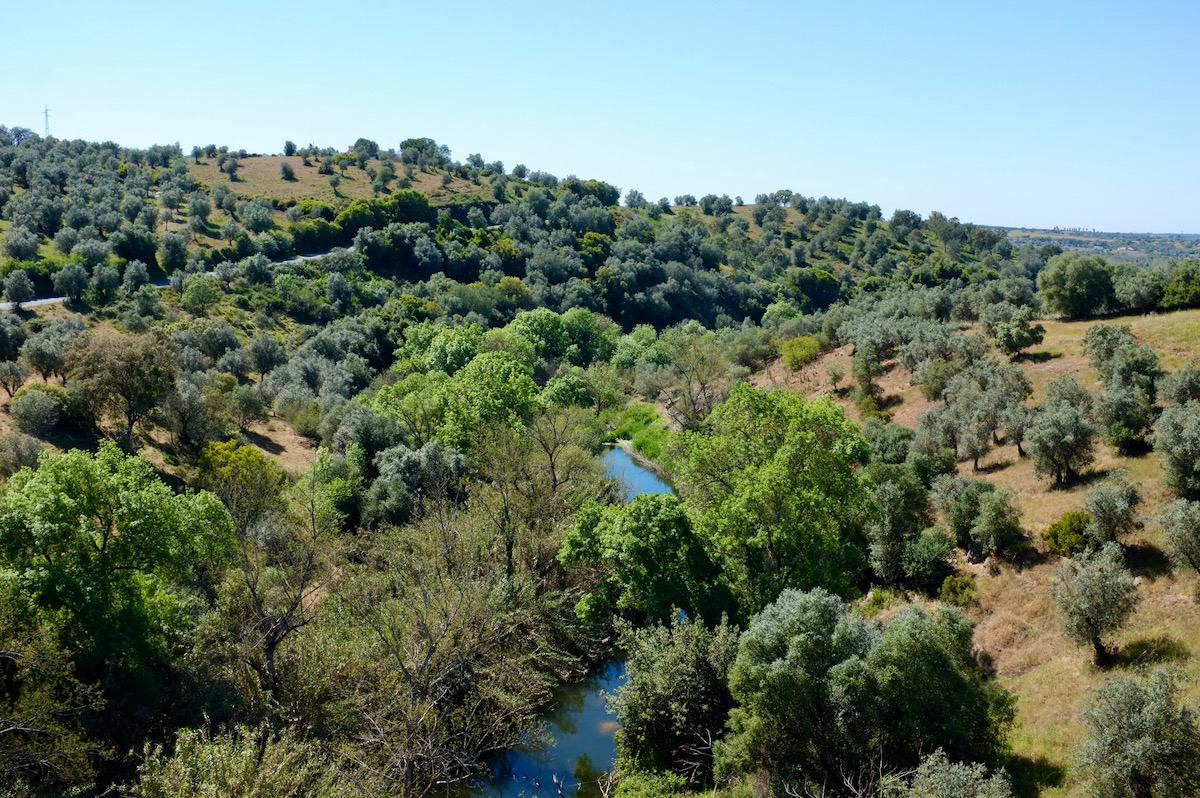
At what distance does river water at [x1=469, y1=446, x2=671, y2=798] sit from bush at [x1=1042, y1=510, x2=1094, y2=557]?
1973 cm

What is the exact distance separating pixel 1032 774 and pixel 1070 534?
44.0 feet

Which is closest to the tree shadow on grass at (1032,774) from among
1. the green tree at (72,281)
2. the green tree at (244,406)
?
the green tree at (244,406)

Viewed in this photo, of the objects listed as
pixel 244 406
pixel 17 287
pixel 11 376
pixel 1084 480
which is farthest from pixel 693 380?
pixel 17 287

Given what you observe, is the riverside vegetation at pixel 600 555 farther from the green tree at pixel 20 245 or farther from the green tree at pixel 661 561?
the green tree at pixel 20 245

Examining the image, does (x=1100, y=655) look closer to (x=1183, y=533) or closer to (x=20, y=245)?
(x=1183, y=533)

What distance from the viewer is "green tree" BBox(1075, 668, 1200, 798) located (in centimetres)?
1702

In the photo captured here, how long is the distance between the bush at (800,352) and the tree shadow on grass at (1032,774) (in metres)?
56.0

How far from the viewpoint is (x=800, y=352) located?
7494 cm

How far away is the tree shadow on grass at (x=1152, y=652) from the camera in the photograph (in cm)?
2338

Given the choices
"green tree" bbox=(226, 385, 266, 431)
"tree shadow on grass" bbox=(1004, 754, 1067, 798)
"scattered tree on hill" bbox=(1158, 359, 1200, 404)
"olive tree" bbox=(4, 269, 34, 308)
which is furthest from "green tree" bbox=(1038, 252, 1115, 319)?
"olive tree" bbox=(4, 269, 34, 308)

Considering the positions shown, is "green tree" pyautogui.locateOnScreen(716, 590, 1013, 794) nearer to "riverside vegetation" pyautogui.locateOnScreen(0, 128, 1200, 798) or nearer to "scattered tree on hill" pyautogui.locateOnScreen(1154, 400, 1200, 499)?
"riverside vegetation" pyautogui.locateOnScreen(0, 128, 1200, 798)

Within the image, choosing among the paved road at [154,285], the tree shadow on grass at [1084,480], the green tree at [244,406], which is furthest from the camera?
the paved road at [154,285]

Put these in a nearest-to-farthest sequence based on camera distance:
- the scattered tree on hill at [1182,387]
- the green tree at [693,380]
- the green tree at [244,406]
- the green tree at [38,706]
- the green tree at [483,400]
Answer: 1. the green tree at [38,706]
2. the scattered tree on hill at [1182,387]
3. the green tree at [483,400]
4. the green tree at [244,406]
5. the green tree at [693,380]

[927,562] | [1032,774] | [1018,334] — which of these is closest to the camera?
[1032,774]
